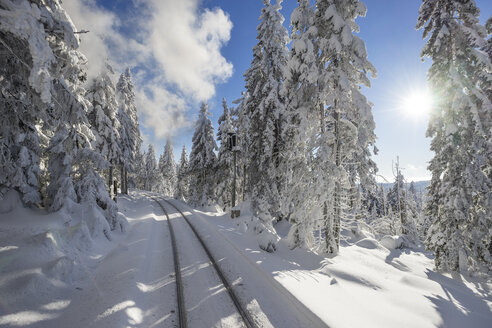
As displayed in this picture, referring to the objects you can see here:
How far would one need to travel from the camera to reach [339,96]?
10.3 meters

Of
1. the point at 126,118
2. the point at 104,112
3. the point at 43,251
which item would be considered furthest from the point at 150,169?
the point at 43,251

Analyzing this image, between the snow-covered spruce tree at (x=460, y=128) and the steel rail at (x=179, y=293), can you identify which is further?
the snow-covered spruce tree at (x=460, y=128)

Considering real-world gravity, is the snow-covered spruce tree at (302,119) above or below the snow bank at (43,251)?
above

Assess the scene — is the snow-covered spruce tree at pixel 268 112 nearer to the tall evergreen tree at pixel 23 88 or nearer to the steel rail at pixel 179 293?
the steel rail at pixel 179 293

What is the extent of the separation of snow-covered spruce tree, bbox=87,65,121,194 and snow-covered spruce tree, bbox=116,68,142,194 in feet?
15.2

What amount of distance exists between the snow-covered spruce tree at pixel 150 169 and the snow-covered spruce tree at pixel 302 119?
207 feet

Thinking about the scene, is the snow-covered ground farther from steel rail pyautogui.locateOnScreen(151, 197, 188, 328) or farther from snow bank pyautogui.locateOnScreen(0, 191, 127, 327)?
steel rail pyautogui.locateOnScreen(151, 197, 188, 328)

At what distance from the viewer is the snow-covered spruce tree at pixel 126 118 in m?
28.2

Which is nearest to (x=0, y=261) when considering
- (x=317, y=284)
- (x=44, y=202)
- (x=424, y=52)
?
(x=44, y=202)

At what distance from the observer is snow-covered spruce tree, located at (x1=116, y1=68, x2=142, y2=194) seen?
28188mm

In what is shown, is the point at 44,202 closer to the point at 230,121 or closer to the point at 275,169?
the point at 275,169

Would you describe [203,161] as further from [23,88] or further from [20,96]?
[23,88]

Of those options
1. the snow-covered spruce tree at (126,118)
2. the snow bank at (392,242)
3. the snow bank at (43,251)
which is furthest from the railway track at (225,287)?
the snow-covered spruce tree at (126,118)

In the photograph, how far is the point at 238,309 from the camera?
5762mm
